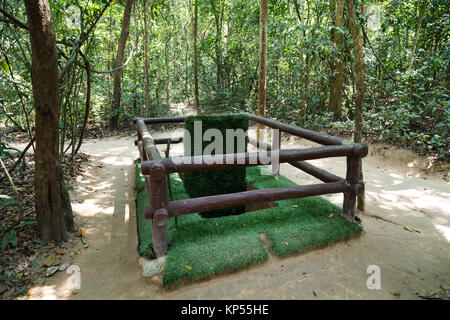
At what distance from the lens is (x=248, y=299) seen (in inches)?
79.7

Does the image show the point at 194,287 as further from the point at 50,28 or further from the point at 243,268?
the point at 50,28

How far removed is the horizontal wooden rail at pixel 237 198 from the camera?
2.30 metres

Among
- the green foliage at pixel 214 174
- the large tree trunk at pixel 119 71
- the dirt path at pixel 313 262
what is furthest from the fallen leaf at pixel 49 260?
the large tree trunk at pixel 119 71

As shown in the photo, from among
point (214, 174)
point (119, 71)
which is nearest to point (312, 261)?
point (214, 174)

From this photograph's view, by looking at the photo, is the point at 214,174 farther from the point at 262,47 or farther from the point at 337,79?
the point at 337,79

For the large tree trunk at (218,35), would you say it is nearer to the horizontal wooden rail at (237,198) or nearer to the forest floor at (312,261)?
the forest floor at (312,261)

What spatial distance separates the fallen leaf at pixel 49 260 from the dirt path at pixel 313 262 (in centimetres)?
15

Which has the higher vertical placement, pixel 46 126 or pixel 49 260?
pixel 46 126

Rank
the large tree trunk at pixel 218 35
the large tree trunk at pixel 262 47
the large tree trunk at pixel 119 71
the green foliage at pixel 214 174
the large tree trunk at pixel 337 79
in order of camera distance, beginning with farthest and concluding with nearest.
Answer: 1. the large tree trunk at pixel 218 35
2. the large tree trunk at pixel 119 71
3. the large tree trunk at pixel 337 79
4. the large tree trunk at pixel 262 47
5. the green foliage at pixel 214 174

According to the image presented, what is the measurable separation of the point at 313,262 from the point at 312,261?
0.01 meters

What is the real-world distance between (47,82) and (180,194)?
6.20 feet

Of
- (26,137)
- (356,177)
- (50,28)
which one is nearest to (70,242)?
(50,28)

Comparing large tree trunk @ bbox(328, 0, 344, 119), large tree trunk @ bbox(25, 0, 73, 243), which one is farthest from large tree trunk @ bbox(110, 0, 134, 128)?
large tree trunk @ bbox(25, 0, 73, 243)

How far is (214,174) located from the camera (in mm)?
3664
